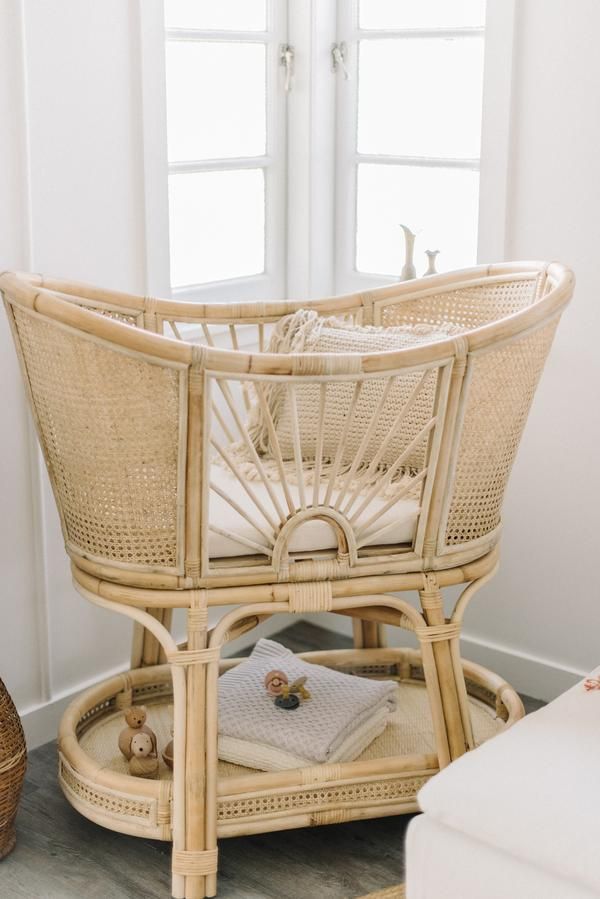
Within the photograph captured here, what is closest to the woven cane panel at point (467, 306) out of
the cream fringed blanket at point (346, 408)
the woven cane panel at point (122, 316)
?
the cream fringed blanket at point (346, 408)

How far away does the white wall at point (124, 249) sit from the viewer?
2100mm

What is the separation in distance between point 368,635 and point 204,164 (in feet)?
3.48

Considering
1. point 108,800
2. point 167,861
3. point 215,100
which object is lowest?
point 167,861

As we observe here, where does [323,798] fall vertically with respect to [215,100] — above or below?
below

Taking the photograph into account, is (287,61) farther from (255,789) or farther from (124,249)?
(255,789)

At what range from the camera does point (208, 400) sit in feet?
5.53

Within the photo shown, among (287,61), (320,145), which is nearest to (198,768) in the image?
(320,145)

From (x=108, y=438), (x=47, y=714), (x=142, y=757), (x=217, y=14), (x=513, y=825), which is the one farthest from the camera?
(x=217, y=14)

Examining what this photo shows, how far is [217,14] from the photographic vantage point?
2.55m

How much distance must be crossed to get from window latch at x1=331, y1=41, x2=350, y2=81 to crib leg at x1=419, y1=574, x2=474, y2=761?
4.45ft

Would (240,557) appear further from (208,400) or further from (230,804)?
(230,804)

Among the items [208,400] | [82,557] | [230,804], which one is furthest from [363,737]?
[208,400]

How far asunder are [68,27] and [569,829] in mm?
1599

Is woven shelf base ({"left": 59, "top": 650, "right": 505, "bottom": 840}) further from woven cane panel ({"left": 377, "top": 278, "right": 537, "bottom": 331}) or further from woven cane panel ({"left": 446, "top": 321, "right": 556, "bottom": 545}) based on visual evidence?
woven cane panel ({"left": 377, "top": 278, "right": 537, "bottom": 331})
